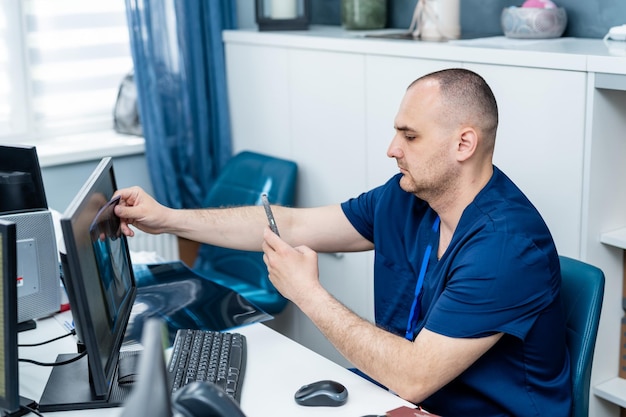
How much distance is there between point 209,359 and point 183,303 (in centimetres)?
57

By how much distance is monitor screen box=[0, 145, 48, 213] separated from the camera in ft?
6.41

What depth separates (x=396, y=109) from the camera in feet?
9.05

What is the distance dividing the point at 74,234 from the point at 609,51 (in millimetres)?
1479

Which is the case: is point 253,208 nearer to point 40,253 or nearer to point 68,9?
point 40,253

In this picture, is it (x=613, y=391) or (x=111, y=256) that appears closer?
(x=111, y=256)

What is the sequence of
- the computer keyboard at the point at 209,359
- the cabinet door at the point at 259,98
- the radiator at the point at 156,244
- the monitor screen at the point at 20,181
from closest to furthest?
the computer keyboard at the point at 209,359 → the monitor screen at the point at 20,181 → the cabinet door at the point at 259,98 → the radiator at the point at 156,244

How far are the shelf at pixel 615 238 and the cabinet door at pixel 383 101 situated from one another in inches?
28.9

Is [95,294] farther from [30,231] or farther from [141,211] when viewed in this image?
[141,211]

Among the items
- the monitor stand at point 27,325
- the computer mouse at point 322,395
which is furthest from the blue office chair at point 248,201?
the computer mouse at point 322,395

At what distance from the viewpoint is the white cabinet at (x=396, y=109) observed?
2240mm

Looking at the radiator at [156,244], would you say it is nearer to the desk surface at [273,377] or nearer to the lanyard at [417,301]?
the desk surface at [273,377]

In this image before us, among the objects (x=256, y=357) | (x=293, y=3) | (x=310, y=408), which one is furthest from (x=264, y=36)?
(x=310, y=408)

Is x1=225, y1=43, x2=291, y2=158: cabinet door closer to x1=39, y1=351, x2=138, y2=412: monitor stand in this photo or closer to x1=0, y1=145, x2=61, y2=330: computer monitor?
x1=0, y1=145, x2=61, y2=330: computer monitor

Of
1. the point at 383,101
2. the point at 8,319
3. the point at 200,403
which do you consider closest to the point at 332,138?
the point at 383,101
